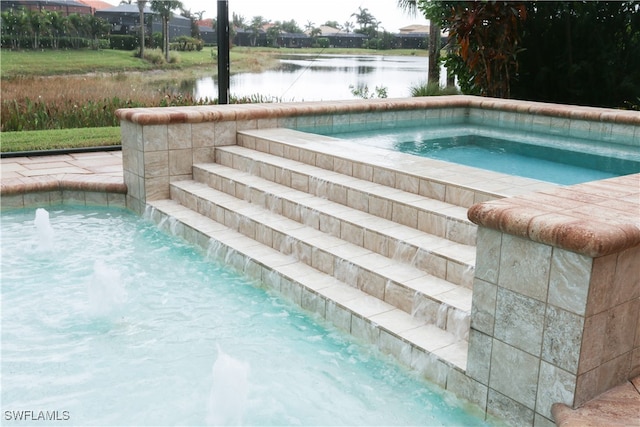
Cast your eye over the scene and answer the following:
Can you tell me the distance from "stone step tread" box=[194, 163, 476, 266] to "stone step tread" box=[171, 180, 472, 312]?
0.17 metres

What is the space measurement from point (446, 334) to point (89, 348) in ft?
6.97

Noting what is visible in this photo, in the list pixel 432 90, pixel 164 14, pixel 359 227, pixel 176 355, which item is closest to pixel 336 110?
→ pixel 359 227

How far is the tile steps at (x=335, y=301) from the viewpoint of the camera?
137 inches

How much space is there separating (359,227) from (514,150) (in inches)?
142

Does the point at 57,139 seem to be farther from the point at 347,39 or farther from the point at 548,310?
the point at 347,39

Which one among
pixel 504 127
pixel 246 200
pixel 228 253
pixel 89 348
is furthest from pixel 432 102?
pixel 89 348

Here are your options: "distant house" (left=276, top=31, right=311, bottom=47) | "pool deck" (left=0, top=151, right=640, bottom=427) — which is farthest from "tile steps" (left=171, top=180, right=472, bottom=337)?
"distant house" (left=276, top=31, right=311, bottom=47)

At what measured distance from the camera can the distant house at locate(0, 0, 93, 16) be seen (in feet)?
29.6

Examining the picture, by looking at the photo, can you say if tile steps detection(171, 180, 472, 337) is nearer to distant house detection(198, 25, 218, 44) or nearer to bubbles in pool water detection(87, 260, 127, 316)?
bubbles in pool water detection(87, 260, 127, 316)

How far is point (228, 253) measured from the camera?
5168 millimetres

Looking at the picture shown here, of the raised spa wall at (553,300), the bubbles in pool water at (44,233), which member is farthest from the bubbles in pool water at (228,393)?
the bubbles in pool water at (44,233)

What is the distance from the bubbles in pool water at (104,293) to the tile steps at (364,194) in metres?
1.90

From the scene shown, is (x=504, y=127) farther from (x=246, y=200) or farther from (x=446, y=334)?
(x=446, y=334)

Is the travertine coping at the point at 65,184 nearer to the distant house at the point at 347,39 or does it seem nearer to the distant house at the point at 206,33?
the distant house at the point at 206,33
